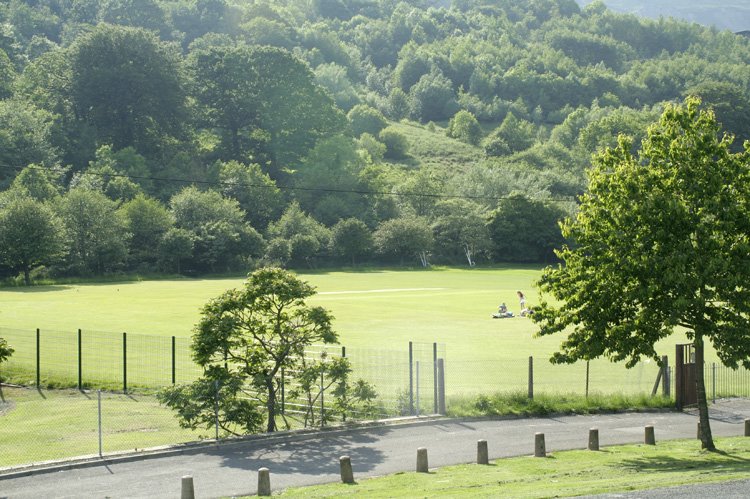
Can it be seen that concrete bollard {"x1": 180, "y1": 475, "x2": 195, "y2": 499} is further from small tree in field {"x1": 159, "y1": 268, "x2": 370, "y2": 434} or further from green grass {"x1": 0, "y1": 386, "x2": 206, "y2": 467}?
green grass {"x1": 0, "y1": 386, "x2": 206, "y2": 467}

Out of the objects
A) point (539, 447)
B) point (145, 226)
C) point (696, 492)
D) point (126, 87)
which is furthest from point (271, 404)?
point (126, 87)

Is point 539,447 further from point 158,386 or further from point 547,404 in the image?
point 158,386

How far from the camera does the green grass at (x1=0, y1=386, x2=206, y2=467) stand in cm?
2381

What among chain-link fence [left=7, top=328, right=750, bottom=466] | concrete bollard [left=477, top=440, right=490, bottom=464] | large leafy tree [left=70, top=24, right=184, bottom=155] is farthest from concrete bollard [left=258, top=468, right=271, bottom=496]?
large leafy tree [left=70, top=24, right=184, bottom=155]

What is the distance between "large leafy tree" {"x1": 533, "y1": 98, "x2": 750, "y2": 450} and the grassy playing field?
229cm

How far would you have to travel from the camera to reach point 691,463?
68.1 feet

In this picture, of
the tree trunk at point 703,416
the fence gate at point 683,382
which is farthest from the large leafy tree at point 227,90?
the tree trunk at point 703,416

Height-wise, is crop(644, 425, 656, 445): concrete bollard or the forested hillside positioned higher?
the forested hillside

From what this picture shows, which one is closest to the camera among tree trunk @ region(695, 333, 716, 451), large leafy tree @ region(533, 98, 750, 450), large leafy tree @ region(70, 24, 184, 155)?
large leafy tree @ region(533, 98, 750, 450)

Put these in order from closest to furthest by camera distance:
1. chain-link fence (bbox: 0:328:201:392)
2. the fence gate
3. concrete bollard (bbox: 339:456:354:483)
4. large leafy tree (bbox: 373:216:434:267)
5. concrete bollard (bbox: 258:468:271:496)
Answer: concrete bollard (bbox: 258:468:271:496) < concrete bollard (bbox: 339:456:354:483) < the fence gate < chain-link fence (bbox: 0:328:201:392) < large leafy tree (bbox: 373:216:434:267)

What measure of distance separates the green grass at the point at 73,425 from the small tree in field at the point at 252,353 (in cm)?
138

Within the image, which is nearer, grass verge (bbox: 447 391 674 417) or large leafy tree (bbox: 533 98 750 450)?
large leafy tree (bbox: 533 98 750 450)

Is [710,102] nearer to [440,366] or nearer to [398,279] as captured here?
[398,279]

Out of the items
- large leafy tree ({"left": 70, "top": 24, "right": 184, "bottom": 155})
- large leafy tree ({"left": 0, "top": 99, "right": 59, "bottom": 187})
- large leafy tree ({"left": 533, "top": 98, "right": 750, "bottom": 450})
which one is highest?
large leafy tree ({"left": 70, "top": 24, "right": 184, "bottom": 155})
